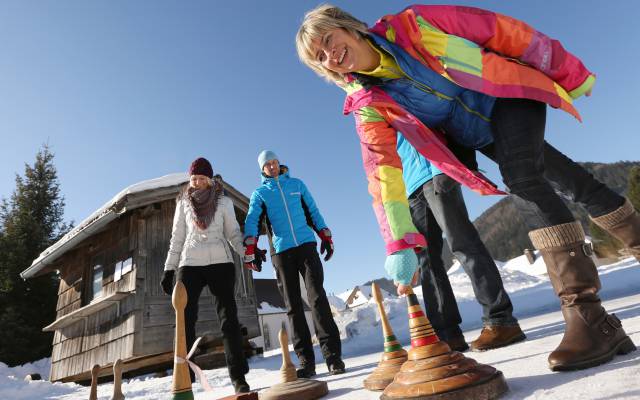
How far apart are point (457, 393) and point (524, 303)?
663cm

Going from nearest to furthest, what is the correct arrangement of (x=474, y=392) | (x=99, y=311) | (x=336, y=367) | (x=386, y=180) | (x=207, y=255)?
(x=474, y=392)
(x=386, y=180)
(x=336, y=367)
(x=207, y=255)
(x=99, y=311)

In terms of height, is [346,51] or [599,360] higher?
[346,51]

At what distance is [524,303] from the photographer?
6.88 metres

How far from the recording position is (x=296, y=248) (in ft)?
13.0

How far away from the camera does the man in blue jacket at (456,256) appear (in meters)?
2.69

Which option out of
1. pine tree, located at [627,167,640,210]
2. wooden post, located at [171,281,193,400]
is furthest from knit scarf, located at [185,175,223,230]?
pine tree, located at [627,167,640,210]

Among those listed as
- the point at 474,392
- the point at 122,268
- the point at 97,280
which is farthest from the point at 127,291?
the point at 474,392

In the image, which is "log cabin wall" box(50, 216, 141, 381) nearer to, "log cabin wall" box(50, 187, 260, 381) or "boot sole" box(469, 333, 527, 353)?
"log cabin wall" box(50, 187, 260, 381)

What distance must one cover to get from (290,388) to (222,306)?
1.74 metres

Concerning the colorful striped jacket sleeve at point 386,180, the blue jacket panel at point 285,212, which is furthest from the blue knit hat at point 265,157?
the colorful striped jacket sleeve at point 386,180

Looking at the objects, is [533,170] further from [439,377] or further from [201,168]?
[201,168]

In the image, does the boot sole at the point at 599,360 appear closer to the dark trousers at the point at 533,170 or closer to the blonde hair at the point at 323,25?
the dark trousers at the point at 533,170

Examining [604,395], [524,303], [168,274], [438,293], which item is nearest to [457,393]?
[604,395]

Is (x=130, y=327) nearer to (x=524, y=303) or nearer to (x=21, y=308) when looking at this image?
(x=524, y=303)
